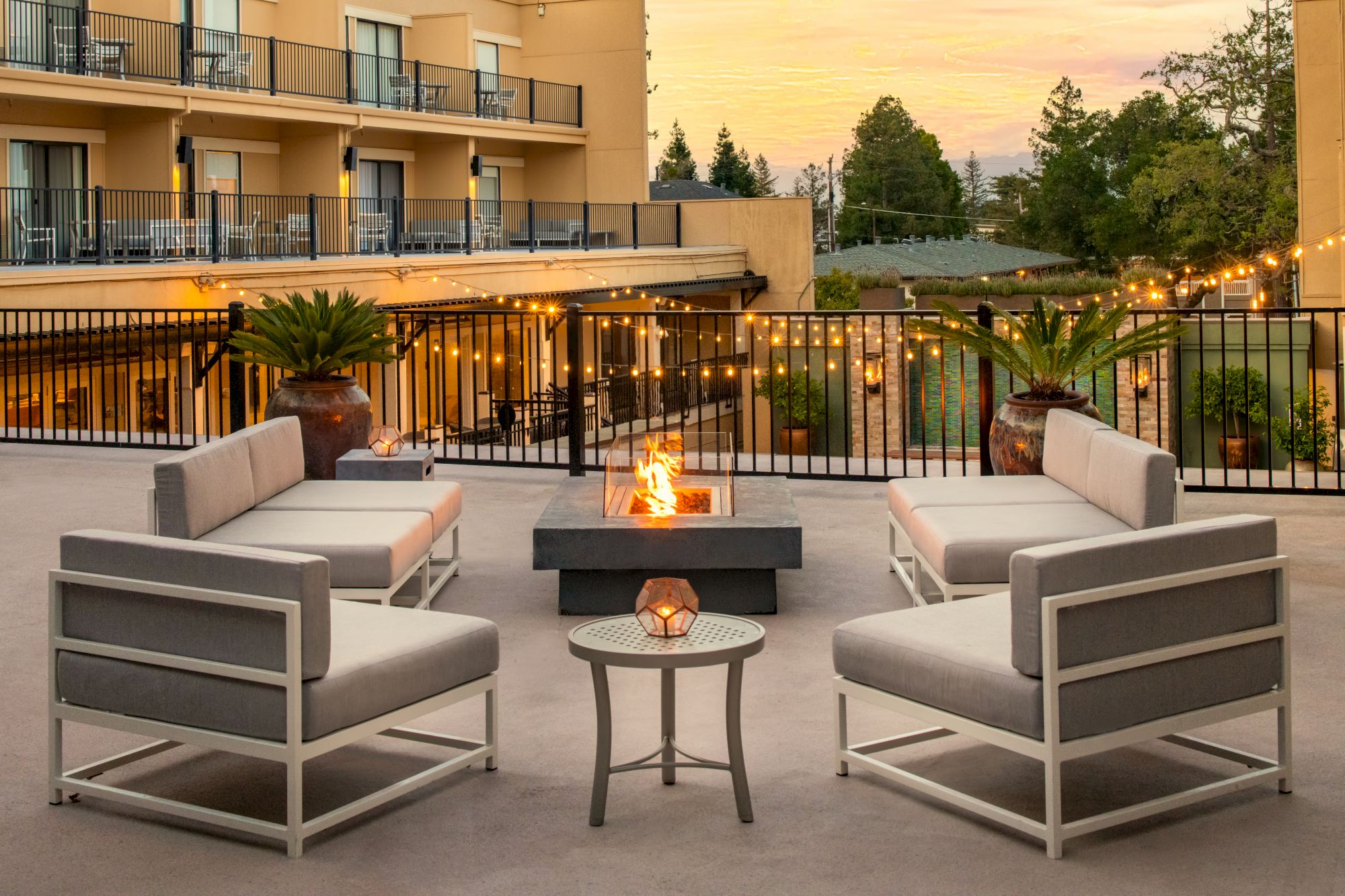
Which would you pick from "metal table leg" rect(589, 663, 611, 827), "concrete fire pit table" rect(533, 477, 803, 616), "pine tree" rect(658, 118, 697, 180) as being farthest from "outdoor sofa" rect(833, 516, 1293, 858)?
"pine tree" rect(658, 118, 697, 180)

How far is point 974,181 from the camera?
354 feet

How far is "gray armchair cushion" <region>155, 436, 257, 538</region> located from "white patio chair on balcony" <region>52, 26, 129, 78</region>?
18.0 metres

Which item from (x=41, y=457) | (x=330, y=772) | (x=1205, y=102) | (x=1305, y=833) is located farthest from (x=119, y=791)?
(x=1205, y=102)

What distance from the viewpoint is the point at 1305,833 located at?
157 inches

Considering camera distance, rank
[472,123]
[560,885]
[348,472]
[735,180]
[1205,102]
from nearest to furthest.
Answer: [560,885] → [348,472] → [472,123] → [1205,102] → [735,180]

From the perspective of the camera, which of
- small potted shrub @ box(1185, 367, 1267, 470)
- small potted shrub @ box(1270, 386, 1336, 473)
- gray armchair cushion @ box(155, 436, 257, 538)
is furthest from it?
small potted shrub @ box(1185, 367, 1267, 470)

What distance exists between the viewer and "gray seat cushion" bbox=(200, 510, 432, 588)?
6016 mm

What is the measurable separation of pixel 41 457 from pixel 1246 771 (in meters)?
10.0

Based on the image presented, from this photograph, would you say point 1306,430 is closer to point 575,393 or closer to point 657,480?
point 575,393

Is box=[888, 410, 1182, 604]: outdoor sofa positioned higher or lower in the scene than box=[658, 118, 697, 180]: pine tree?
lower

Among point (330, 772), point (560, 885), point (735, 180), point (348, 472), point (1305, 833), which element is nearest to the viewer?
point (560, 885)

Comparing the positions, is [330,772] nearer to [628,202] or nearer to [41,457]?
[41,457]

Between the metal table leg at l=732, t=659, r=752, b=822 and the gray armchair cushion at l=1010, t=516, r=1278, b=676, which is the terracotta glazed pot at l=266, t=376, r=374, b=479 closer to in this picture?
the metal table leg at l=732, t=659, r=752, b=822

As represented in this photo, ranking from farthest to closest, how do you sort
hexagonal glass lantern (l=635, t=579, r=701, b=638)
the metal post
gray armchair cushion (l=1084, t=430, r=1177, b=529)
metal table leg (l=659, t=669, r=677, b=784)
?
the metal post
gray armchair cushion (l=1084, t=430, r=1177, b=529)
metal table leg (l=659, t=669, r=677, b=784)
hexagonal glass lantern (l=635, t=579, r=701, b=638)
